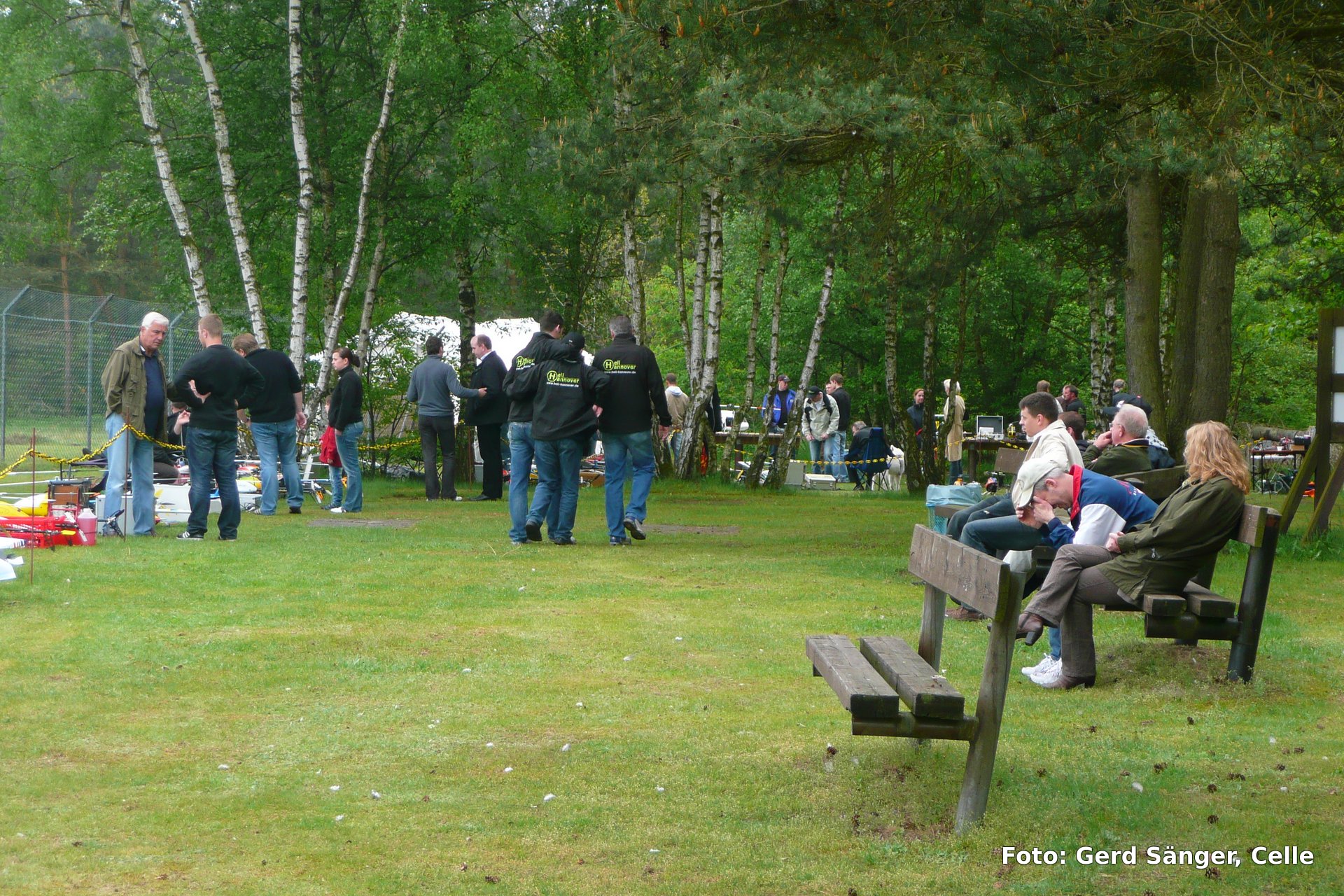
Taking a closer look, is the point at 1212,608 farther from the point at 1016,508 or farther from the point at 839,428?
the point at 839,428

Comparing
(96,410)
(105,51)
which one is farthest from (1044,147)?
(105,51)

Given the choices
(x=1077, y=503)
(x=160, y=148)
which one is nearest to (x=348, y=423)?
(x=160, y=148)

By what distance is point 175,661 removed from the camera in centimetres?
764

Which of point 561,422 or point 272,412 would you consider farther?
point 272,412

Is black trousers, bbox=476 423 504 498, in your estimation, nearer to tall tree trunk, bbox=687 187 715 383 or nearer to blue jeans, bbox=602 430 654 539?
tall tree trunk, bbox=687 187 715 383

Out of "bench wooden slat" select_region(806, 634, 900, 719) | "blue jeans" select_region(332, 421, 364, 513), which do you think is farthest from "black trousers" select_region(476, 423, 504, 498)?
"bench wooden slat" select_region(806, 634, 900, 719)

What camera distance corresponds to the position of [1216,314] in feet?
50.6

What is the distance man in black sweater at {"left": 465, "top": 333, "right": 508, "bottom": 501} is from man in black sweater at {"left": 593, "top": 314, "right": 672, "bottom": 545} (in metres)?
5.45

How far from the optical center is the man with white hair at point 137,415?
1298cm

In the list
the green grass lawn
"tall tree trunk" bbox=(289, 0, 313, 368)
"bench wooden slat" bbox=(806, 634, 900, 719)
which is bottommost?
the green grass lawn

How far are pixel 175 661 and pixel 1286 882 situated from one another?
561 cm

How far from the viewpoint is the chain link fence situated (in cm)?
1861

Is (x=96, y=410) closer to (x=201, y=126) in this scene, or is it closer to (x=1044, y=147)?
(x=201, y=126)

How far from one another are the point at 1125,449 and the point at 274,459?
9.83m
